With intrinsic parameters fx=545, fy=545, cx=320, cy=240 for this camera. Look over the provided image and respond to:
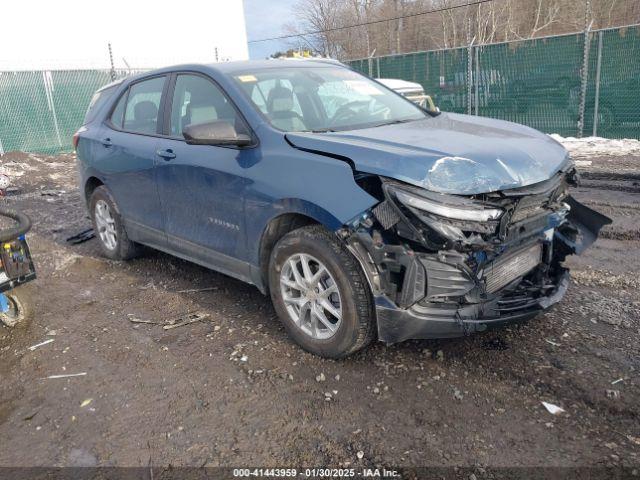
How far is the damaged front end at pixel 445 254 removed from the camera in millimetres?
2863

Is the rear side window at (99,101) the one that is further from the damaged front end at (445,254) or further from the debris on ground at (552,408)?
the debris on ground at (552,408)

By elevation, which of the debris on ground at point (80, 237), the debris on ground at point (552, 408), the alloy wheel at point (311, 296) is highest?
the alloy wheel at point (311, 296)

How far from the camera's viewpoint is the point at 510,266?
3.16 metres

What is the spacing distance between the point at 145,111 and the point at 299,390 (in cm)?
303

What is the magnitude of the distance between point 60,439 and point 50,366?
36.9 inches

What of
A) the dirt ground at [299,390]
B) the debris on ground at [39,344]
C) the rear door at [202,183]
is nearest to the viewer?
the dirt ground at [299,390]

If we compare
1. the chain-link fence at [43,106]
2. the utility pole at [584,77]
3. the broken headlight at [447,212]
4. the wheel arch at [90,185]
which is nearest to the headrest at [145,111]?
the wheel arch at [90,185]

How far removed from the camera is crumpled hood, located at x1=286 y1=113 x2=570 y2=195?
291 centimetres

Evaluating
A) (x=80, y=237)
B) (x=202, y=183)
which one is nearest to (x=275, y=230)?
(x=202, y=183)

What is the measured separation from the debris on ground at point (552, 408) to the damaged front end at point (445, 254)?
49cm

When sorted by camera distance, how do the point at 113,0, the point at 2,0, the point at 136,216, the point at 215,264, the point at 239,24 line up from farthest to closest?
1. the point at 239,24
2. the point at 113,0
3. the point at 2,0
4. the point at 136,216
5. the point at 215,264

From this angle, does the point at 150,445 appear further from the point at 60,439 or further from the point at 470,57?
the point at 470,57

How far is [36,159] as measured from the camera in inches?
574

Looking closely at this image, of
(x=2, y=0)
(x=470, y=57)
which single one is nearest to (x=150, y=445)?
(x=470, y=57)
